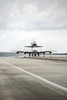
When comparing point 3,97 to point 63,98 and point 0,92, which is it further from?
point 63,98

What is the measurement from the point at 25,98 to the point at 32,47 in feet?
613

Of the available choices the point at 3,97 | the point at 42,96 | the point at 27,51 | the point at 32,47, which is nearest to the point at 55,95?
the point at 42,96

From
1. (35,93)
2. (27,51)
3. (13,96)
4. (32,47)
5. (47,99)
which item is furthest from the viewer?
(32,47)

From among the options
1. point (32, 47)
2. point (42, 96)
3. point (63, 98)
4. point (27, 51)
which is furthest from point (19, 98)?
point (32, 47)

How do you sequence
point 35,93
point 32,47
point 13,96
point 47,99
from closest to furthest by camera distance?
point 47,99 → point 13,96 → point 35,93 → point 32,47

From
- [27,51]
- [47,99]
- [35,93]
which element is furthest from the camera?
[27,51]

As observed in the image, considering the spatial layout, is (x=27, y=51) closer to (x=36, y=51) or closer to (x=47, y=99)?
(x=36, y=51)

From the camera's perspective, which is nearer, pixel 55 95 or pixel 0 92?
pixel 55 95

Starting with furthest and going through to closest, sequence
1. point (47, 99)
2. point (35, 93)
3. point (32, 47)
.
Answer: point (32, 47), point (35, 93), point (47, 99)

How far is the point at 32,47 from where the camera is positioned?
196750 millimetres

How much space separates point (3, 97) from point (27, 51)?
168058 mm

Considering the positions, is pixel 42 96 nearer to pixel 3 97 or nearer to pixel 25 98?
pixel 25 98

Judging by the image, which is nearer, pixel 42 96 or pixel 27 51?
pixel 42 96

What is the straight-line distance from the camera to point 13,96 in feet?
33.9
